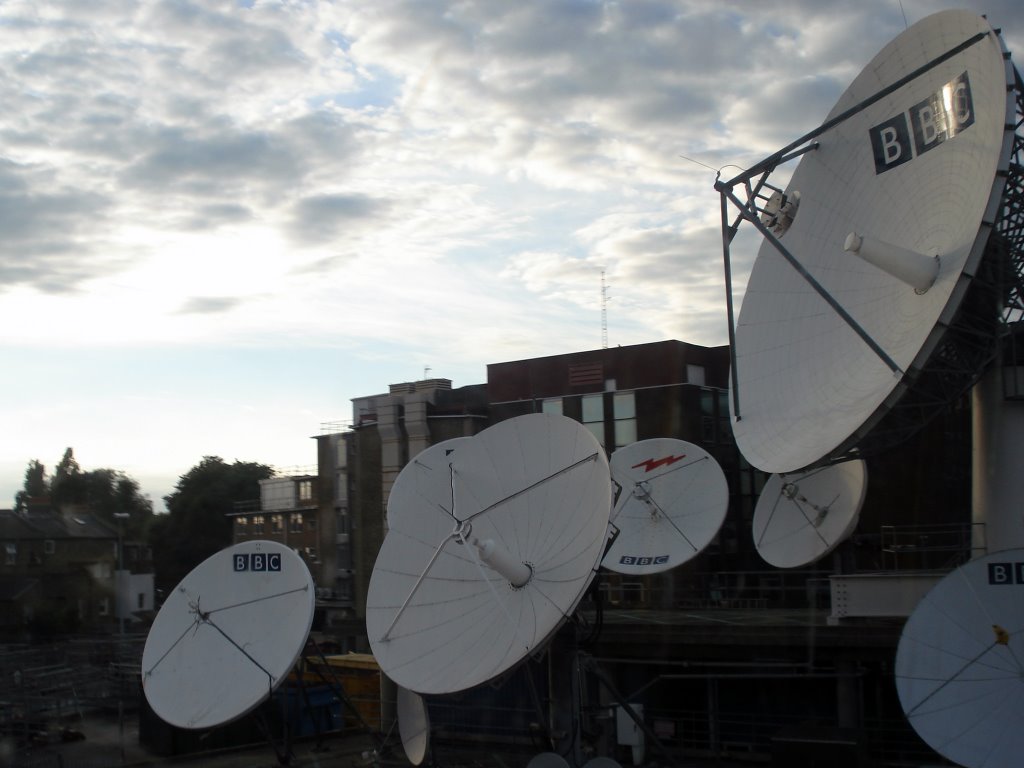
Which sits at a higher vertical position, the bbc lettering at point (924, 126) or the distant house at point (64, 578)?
the bbc lettering at point (924, 126)

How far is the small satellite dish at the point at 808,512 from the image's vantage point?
3334cm

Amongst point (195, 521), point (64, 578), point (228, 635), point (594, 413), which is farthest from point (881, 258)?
point (195, 521)

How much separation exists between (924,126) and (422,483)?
14.7m

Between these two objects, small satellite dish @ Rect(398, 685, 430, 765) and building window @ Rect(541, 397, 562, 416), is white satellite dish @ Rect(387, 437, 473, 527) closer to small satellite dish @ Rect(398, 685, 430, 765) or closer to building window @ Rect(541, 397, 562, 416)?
small satellite dish @ Rect(398, 685, 430, 765)

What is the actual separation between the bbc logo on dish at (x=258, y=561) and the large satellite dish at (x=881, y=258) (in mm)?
12667

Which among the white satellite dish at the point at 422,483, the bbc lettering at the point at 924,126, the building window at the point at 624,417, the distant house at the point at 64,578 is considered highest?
the bbc lettering at the point at 924,126

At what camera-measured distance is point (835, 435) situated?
82.2ft

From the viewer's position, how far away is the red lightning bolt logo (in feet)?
127

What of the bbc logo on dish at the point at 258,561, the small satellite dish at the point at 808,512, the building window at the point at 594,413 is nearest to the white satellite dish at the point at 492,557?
the bbc logo on dish at the point at 258,561

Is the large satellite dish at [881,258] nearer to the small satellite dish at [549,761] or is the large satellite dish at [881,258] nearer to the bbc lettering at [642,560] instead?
the bbc lettering at [642,560]

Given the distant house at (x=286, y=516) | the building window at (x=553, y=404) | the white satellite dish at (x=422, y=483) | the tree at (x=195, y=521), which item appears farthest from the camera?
the tree at (x=195, y=521)

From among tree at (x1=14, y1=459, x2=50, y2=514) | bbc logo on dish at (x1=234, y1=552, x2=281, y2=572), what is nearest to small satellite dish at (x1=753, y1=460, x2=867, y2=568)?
bbc logo on dish at (x1=234, y1=552, x2=281, y2=572)

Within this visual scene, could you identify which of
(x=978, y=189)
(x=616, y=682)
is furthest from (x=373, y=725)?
(x=978, y=189)

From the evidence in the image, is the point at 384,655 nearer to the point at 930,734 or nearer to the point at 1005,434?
the point at 930,734
